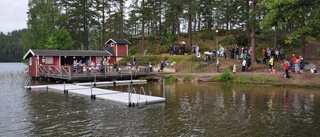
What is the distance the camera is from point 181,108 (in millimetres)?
12383

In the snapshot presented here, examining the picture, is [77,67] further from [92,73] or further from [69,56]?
[69,56]

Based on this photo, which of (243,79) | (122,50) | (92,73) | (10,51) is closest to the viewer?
(243,79)

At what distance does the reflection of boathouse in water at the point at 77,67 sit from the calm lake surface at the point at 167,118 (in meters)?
11.1

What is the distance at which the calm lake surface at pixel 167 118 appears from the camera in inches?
336

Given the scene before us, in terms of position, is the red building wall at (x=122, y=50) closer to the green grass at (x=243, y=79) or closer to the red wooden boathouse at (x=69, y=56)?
the red wooden boathouse at (x=69, y=56)

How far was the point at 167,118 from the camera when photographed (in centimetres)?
1041

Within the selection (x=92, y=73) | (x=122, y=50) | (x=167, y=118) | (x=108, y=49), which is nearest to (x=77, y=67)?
(x=92, y=73)

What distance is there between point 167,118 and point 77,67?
18967 millimetres

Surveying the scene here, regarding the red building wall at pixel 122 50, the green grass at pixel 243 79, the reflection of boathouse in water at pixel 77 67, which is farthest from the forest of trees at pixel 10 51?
the green grass at pixel 243 79

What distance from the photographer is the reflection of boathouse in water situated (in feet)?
84.1

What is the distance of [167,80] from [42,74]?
14.4m

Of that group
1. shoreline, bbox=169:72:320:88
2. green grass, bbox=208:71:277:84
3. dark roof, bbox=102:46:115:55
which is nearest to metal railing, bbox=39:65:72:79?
dark roof, bbox=102:46:115:55

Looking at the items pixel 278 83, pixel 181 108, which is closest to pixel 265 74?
pixel 278 83

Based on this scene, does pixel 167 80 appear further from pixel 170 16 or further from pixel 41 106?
pixel 170 16
